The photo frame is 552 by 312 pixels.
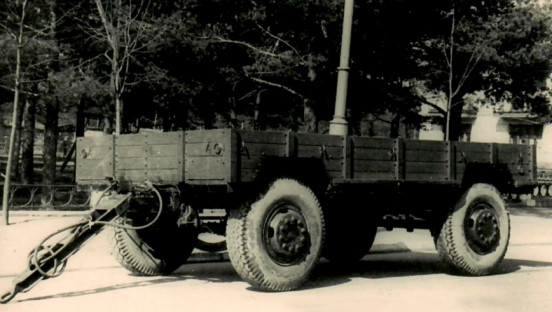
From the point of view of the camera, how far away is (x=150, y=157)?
946 centimetres

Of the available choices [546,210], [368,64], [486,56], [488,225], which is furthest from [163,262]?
[546,210]

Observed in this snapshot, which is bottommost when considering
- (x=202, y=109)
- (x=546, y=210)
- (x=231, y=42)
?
(x=546, y=210)

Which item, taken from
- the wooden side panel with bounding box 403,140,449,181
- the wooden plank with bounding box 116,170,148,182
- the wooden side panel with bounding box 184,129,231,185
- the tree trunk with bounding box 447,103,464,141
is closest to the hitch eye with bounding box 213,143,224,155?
the wooden side panel with bounding box 184,129,231,185

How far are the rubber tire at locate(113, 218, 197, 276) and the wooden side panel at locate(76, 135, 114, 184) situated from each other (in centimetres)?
73

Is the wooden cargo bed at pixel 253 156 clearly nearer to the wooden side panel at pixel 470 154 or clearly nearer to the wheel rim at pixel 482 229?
the wooden side panel at pixel 470 154

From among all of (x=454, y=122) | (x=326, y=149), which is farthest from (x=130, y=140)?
(x=454, y=122)

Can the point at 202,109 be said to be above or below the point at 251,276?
above

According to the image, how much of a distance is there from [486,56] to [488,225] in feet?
58.4

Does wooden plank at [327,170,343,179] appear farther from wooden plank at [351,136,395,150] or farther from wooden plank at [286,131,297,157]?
wooden plank at [286,131,297,157]

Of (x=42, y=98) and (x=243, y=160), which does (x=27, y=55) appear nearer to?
(x=42, y=98)

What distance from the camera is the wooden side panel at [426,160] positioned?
10.7 meters

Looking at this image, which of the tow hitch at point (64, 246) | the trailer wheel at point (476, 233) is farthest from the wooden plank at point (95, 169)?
the trailer wheel at point (476, 233)

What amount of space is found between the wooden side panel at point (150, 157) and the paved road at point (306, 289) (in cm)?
126

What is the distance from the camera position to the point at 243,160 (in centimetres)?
876
